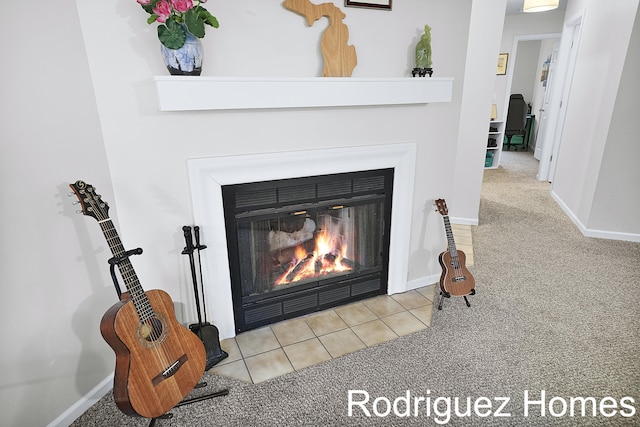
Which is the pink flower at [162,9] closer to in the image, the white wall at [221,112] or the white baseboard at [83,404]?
the white wall at [221,112]

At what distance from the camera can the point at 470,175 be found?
3600mm

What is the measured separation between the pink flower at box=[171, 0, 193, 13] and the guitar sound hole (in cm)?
117

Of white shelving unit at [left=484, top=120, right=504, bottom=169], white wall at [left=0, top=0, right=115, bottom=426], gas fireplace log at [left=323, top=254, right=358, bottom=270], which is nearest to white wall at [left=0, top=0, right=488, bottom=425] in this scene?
white wall at [left=0, top=0, right=115, bottom=426]

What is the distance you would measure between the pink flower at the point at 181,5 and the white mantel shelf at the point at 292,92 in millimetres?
244

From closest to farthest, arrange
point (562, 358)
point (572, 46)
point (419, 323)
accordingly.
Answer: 1. point (562, 358)
2. point (419, 323)
3. point (572, 46)

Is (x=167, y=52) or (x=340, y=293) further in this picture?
(x=340, y=293)

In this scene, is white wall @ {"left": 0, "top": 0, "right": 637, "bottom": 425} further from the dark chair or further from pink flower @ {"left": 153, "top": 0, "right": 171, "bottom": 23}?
the dark chair

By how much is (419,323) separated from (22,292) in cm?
193

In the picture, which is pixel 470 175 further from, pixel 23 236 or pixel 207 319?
pixel 23 236

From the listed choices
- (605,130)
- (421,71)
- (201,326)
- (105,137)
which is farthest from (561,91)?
(105,137)

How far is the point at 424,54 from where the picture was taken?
1.97 m

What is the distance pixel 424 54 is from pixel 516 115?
258 inches

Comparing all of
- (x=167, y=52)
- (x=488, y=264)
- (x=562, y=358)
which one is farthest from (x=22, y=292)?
(x=488, y=264)

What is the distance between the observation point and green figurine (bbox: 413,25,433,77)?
195 cm
